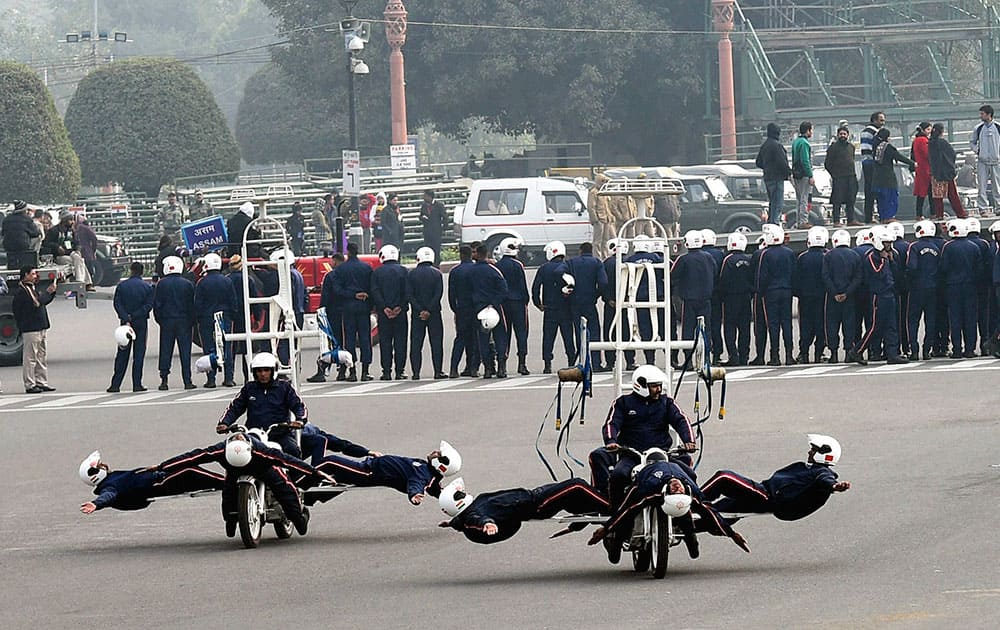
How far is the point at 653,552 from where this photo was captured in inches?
468

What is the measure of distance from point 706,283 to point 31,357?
30.2 feet

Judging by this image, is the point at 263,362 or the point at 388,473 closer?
the point at 388,473

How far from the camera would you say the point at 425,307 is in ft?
87.1

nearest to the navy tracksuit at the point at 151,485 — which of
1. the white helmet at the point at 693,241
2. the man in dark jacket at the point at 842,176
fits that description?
the white helmet at the point at 693,241

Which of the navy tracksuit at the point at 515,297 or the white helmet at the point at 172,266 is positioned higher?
the white helmet at the point at 172,266

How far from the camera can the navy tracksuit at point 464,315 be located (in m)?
26.3

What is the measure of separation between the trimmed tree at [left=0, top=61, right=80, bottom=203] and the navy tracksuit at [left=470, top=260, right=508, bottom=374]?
33064mm

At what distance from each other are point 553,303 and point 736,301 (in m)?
2.51

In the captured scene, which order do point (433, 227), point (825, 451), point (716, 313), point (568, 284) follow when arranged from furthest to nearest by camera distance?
point (433, 227) < point (716, 313) < point (568, 284) < point (825, 451)

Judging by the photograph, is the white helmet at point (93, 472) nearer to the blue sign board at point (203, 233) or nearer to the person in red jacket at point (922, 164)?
the blue sign board at point (203, 233)

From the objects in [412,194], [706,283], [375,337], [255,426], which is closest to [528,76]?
[412,194]

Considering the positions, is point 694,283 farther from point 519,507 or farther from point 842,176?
point 519,507

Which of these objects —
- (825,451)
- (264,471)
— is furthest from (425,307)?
(825,451)

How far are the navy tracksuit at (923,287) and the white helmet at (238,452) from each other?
14756 mm
